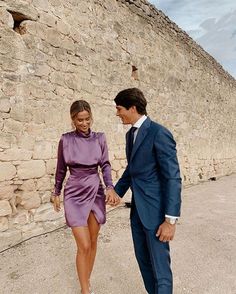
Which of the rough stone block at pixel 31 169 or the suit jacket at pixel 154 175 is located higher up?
the suit jacket at pixel 154 175

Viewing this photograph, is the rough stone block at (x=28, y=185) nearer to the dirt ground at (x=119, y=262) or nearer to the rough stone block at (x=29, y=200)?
the rough stone block at (x=29, y=200)

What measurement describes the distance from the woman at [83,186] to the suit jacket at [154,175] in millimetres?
461

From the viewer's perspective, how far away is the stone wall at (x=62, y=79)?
13.1ft

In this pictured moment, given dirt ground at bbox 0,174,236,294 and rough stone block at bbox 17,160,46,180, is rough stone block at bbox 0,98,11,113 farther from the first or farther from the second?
dirt ground at bbox 0,174,236,294

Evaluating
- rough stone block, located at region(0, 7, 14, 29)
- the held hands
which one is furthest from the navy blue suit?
rough stone block, located at region(0, 7, 14, 29)

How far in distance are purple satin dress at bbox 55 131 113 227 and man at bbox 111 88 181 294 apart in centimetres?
52

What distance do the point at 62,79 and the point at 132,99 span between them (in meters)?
2.76

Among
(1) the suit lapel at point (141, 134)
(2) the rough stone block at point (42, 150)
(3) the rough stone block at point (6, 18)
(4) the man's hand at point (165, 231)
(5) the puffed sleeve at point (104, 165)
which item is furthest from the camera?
(2) the rough stone block at point (42, 150)

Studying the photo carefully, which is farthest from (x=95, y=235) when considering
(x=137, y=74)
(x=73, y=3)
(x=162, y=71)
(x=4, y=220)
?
(x=162, y=71)

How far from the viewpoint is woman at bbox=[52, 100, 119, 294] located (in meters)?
2.62

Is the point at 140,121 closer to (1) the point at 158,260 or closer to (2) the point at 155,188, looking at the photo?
(2) the point at 155,188

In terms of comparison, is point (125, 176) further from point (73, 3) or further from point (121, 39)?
point (121, 39)

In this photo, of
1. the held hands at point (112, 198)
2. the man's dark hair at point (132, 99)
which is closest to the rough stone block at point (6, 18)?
the man's dark hair at point (132, 99)

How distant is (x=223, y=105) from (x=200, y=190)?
194 inches
